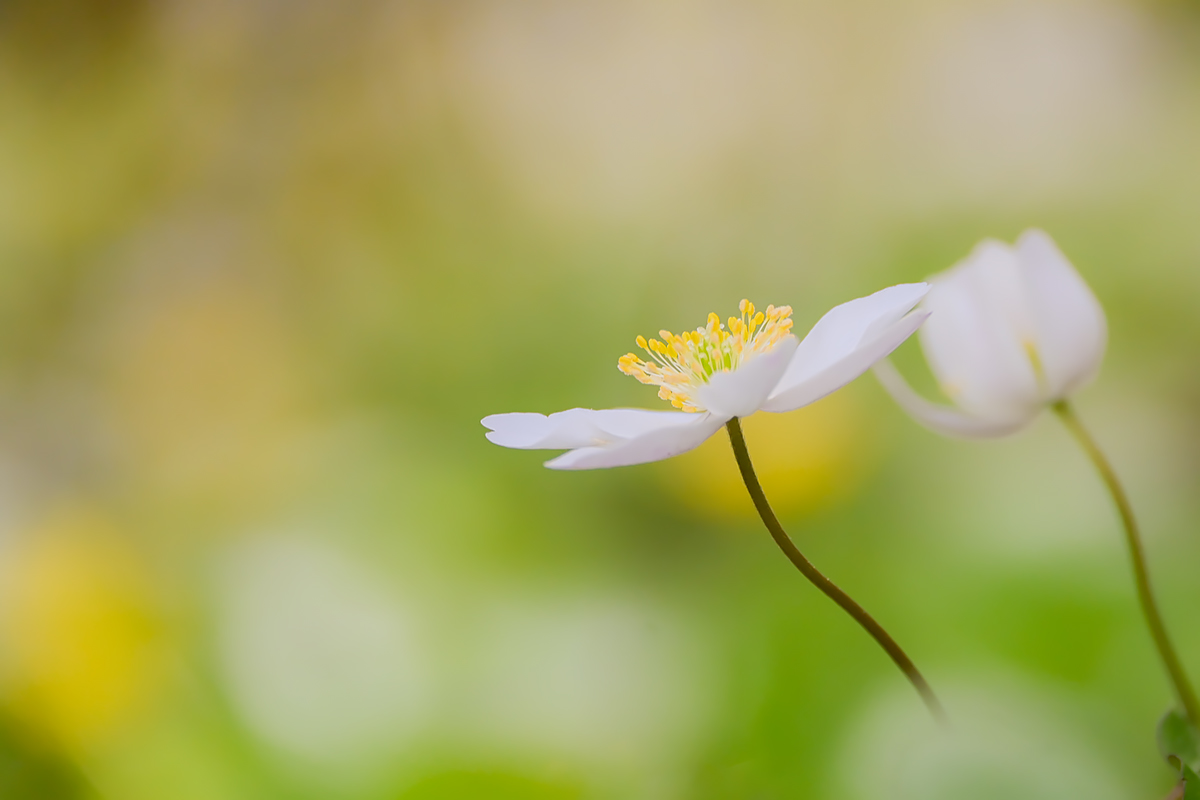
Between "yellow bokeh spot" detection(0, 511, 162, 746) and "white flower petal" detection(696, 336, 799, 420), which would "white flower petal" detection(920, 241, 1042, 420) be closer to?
"white flower petal" detection(696, 336, 799, 420)

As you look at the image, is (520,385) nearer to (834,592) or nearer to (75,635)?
(75,635)

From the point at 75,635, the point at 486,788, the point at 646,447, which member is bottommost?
the point at 486,788

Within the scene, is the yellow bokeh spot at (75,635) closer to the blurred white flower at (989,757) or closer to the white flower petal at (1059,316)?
the blurred white flower at (989,757)

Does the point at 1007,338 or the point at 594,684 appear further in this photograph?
the point at 594,684

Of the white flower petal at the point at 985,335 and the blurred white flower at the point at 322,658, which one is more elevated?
the white flower petal at the point at 985,335

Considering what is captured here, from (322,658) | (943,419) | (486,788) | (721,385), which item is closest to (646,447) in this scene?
(721,385)

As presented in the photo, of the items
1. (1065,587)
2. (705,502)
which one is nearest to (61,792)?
(705,502)

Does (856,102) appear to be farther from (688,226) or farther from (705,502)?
(705,502)

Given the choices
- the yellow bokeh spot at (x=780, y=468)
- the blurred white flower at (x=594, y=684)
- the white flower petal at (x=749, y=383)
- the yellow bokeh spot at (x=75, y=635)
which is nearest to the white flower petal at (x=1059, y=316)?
the white flower petal at (x=749, y=383)
